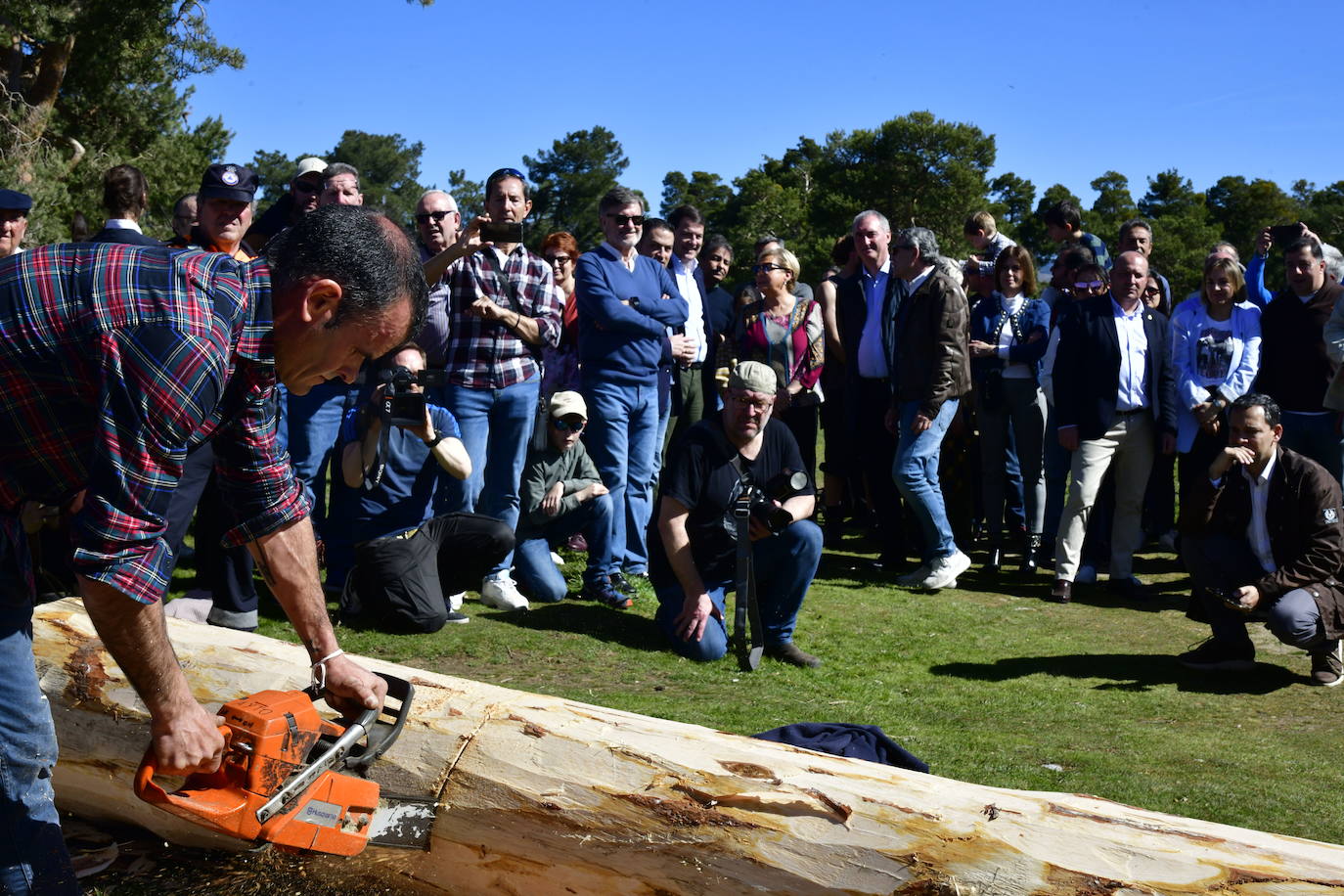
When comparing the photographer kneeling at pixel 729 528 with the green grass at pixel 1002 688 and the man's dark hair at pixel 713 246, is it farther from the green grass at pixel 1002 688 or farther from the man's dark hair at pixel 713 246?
the man's dark hair at pixel 713 246

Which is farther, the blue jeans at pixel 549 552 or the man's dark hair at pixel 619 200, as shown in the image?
the man's dark hair at pixel 619 200

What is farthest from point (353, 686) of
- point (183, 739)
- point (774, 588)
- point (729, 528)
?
point (774, 588)

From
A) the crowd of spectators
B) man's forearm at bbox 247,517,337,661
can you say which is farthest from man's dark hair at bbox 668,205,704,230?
man's forearm at bbox 247,517,337,661

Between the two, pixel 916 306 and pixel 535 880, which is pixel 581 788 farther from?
pixel 916 306

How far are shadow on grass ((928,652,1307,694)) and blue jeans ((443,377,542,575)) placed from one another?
2.41 metres

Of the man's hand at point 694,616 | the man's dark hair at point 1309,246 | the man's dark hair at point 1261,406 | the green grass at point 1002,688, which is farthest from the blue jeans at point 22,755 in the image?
the man's dark hair at point 1309,246

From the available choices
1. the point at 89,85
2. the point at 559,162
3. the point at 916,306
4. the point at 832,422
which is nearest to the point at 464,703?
the point at 916,306

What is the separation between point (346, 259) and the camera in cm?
232

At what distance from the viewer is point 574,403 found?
22.3 feet

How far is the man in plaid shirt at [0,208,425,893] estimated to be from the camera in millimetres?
2115

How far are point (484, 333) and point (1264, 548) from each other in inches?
160

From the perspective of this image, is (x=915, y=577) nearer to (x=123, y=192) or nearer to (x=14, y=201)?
(x=123, y=192)

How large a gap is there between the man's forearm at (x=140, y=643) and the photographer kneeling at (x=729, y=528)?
3.40 meters

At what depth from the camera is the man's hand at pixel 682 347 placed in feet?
25.2
